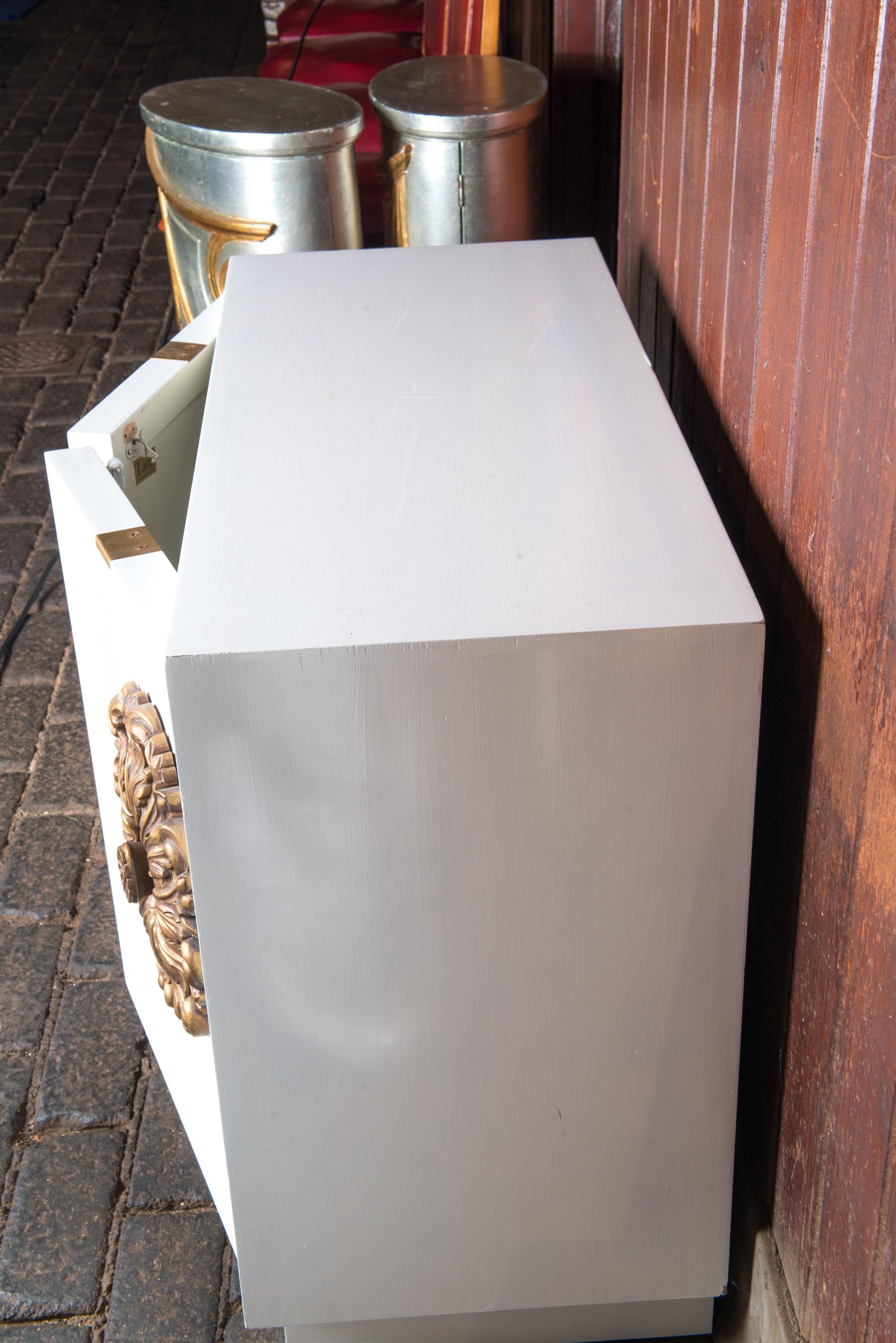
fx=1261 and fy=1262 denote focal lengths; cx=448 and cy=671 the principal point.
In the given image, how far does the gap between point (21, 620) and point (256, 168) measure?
1.26m

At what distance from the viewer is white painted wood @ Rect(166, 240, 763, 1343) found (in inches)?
47.1

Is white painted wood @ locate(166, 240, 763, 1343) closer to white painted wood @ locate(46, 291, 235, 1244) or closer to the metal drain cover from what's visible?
white painted wood @ locate(46, 291, 235, 1244)

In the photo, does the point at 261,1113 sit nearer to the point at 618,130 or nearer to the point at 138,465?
the point at 138,465

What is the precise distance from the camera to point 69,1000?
225 centimetres

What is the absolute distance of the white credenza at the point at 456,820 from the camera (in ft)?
3.94

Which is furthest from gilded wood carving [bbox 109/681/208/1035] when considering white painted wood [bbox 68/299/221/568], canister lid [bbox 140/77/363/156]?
canister lid [bbox 140/77/363/156]

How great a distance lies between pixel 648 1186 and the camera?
1.48 m

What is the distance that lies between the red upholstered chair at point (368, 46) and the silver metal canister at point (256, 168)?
0.34 metres

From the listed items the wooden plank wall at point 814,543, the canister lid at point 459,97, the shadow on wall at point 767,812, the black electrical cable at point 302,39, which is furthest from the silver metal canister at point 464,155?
the black electrical cable at point 302,39

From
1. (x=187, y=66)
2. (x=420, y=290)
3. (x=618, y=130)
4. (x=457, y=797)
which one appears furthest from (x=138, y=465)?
(x=187, y=66)

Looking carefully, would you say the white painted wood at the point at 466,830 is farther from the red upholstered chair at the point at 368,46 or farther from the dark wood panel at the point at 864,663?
the red upholstered chair at the point at 368,46

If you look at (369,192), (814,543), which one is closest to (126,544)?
(814,543)

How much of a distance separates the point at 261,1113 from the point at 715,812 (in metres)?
0.61

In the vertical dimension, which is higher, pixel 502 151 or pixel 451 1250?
pixel 502 151
